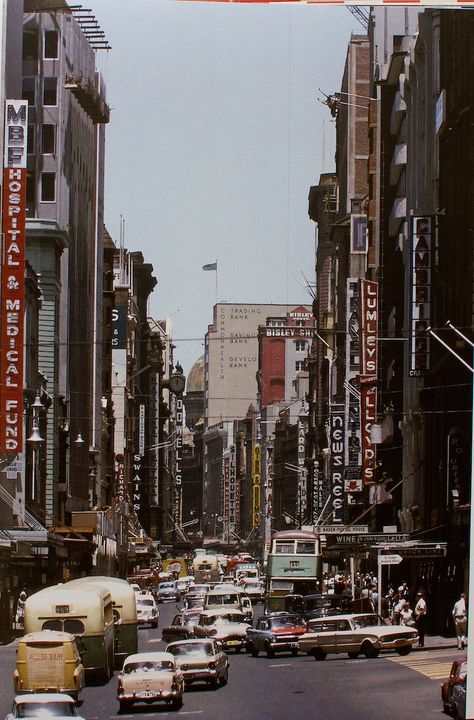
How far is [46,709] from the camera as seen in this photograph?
19.2 meters

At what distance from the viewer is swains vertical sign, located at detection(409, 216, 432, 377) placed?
114ft

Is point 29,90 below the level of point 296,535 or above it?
above

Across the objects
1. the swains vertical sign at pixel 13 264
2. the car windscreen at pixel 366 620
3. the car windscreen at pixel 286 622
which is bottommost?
the car windscreen at pixel 286 622

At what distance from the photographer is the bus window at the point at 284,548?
4900 cm

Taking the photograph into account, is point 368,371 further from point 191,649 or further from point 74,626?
point 74,626

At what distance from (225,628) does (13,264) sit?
14456 mm

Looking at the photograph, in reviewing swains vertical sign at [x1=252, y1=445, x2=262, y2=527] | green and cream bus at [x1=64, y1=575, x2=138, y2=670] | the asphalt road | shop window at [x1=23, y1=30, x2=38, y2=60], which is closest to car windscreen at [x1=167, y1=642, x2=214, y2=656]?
the asphalt road

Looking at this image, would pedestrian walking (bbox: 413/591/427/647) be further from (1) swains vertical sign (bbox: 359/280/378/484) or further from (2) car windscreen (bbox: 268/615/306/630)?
(1) swains vertical sign (bbox: 359/280/378/484)

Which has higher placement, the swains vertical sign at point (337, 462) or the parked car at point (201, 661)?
the swains vertical sign at point (337, 462)

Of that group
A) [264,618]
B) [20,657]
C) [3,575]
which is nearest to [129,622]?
[3,575]

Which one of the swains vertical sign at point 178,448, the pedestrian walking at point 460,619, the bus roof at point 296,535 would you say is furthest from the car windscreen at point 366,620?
the bus roof at point 296,535

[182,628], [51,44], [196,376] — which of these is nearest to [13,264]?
[51,44]

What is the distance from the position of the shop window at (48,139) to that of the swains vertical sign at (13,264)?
24.3 inches

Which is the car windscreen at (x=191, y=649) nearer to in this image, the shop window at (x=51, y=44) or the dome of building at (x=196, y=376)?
the dome of building at (x=196, y=376)
